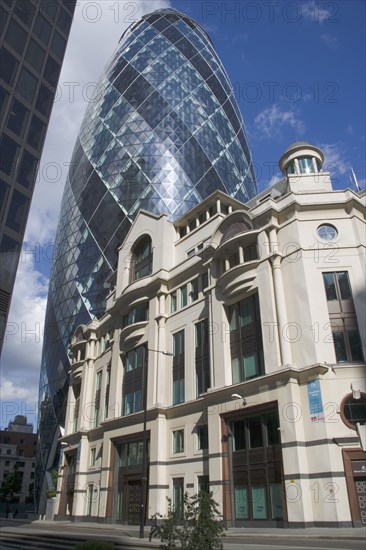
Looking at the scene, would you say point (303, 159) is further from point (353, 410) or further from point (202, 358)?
point (353, 410)

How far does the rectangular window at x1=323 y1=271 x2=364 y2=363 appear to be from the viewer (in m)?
26.4

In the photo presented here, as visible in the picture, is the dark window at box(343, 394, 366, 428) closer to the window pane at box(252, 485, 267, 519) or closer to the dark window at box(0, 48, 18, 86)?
the window pane at box(252, 485, 267, 519)

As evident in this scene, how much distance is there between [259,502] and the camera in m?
25.8

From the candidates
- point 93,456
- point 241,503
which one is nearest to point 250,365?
point 241,503

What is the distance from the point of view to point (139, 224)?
47875 millimetres

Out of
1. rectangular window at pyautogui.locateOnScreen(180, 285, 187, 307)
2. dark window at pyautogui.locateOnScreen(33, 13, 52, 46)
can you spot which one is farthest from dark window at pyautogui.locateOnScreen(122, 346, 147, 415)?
dark window at pyautogui.locateOnScreen(33, 13, 52, 46)

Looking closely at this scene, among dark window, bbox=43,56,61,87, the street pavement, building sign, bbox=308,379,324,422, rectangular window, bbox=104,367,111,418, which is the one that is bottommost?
the street pavement

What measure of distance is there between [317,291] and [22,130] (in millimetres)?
19775

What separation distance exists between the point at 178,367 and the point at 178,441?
572 centimetres

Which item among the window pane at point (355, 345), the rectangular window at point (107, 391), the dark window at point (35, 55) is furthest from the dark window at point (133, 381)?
the dark window at point (35, 55)

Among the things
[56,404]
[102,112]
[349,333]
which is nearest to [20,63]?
[349,333]

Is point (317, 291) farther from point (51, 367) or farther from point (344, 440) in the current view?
point (51, 367)

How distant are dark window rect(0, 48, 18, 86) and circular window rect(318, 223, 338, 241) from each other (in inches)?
815

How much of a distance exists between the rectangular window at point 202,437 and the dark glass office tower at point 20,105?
16.2 m
